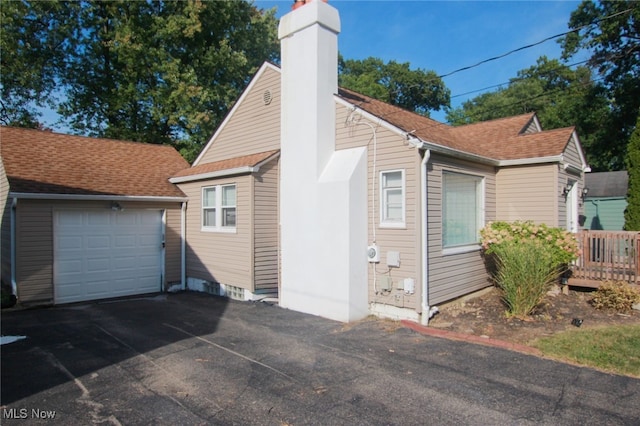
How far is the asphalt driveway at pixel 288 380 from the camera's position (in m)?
4.08

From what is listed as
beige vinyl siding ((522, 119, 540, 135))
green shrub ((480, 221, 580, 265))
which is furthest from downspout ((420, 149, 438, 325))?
beige vinyl siding ((522, 119, 540, 135))

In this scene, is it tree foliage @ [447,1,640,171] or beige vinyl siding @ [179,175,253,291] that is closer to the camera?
beige vinyl siding @ [179,175,253,291]

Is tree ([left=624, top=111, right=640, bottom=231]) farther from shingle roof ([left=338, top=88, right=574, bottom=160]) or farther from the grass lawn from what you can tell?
the grass lawn

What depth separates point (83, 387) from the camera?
4.79 meters

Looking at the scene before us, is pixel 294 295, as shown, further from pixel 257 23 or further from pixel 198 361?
pixel 257 23

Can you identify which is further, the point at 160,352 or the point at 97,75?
the point at 97,75

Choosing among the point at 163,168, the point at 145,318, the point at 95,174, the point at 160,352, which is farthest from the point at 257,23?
the point at 160,352

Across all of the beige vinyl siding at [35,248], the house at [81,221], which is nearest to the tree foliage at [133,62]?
the house at [81,221]

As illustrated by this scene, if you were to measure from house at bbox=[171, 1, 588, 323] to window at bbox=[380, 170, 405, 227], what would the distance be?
0.02 m

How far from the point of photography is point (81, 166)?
1156cm

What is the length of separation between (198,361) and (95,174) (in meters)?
7.98

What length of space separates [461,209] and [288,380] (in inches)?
227

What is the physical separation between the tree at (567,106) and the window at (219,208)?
9.45 m

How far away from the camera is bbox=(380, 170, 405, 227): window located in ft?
25.8
